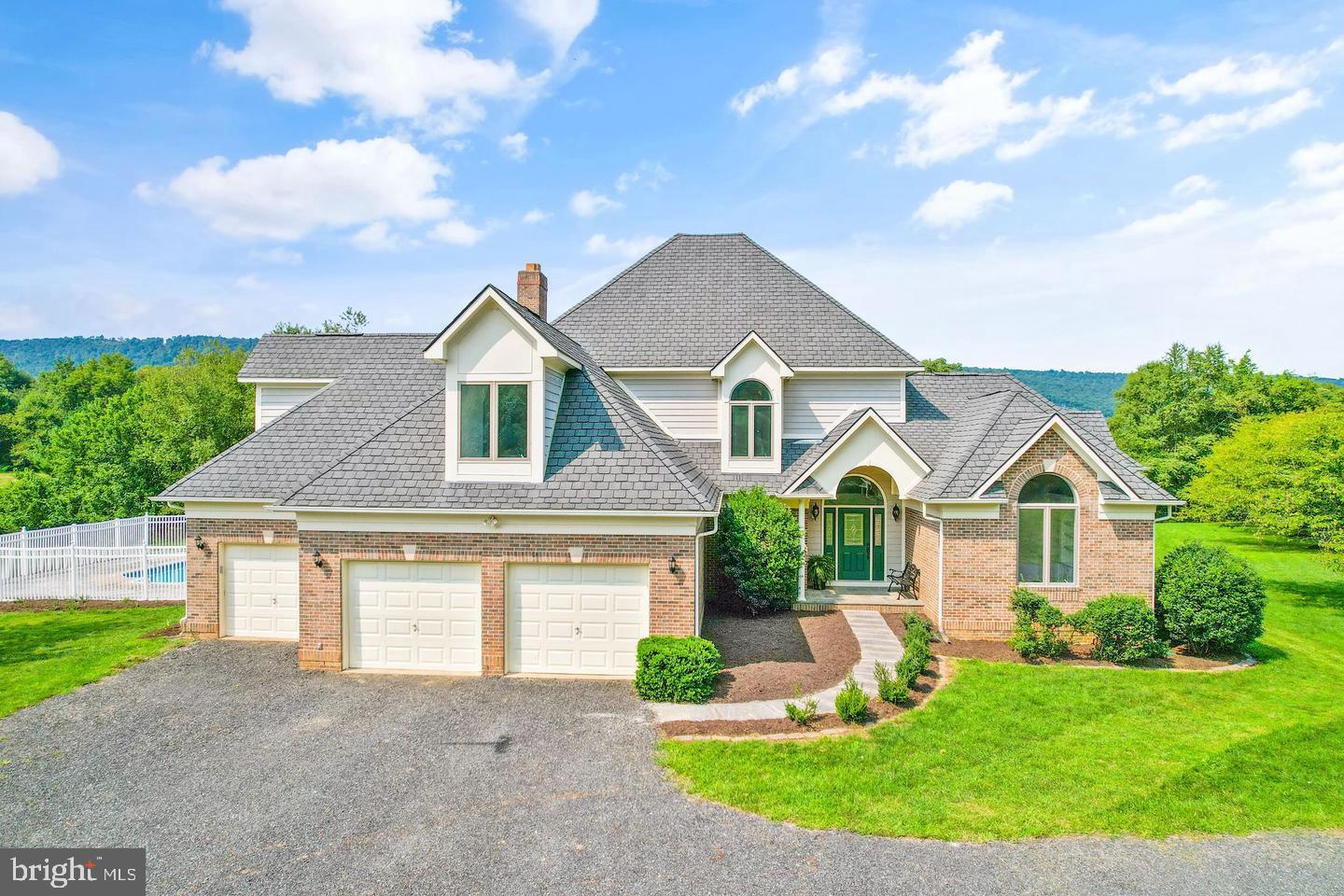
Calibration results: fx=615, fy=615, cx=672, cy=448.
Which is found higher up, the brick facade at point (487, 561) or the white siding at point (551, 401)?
the white siding at point (551, 401)

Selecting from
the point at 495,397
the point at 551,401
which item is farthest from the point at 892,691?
the point at 495,397

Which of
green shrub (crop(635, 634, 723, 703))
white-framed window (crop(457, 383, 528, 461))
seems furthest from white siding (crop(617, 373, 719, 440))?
green shrub (crop(635, 634, 723, 703))

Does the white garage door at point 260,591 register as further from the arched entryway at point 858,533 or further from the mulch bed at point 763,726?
the arched entryway at point 858,533

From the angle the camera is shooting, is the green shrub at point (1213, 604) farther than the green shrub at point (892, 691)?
Yes

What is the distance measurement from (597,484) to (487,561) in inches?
101

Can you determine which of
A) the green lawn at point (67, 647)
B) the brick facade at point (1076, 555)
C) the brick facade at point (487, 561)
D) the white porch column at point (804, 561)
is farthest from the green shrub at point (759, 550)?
the green lawn at point (67, 647)

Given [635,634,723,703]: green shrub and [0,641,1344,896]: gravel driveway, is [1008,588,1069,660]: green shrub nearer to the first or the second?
[0,641,1344,896]: gravel driveway

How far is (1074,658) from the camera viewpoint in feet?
44.0

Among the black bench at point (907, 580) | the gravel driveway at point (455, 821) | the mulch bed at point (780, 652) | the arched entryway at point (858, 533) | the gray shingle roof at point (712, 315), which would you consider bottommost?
the gravel driveway at point (455, 821)

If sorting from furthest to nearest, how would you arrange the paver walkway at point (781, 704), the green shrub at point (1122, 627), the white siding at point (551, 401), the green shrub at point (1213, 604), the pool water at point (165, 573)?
the pool water at point (165, 573), the green shrub at point (1213, 604), the green shrub at point (1122, 627), the white siding at point (551, 401), the paver walkway at point (781, 704)

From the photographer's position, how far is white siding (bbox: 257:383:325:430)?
61.0ft

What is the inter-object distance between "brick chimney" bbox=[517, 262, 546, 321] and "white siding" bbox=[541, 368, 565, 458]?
182 inches

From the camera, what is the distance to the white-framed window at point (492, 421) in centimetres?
1242

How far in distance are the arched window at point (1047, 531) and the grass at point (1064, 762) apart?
7.76ft
